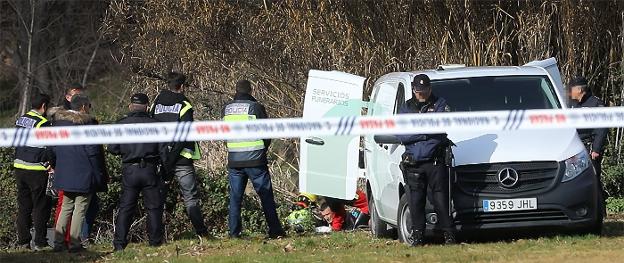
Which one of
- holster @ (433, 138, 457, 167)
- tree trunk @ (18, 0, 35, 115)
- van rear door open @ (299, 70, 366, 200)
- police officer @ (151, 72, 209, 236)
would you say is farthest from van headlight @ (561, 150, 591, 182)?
tree trunk @ (18, 0, 35, 115)

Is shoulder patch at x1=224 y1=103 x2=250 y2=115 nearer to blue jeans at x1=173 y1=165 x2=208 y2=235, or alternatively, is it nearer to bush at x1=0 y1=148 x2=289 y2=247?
blue jeans at x1=173 y1=165 x2=208 y2=235

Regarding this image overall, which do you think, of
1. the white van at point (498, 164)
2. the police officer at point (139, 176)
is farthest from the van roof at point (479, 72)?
the police officer at point (139, 176)

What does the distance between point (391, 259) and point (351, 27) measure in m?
7.42

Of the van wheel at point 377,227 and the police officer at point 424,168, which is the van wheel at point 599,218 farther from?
the van wheel at point 377,227

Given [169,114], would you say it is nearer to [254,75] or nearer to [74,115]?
[74,115]

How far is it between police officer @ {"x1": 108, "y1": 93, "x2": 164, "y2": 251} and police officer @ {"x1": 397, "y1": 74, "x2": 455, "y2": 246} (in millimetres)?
2687

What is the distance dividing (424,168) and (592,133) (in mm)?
2728

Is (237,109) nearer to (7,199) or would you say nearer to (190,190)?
(190,190)

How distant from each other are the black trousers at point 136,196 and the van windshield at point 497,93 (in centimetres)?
302

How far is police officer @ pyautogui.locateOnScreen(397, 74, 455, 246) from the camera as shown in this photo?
426 inches

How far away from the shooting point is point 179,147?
1258 cm

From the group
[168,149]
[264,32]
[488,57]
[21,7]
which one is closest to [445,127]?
[168,149]

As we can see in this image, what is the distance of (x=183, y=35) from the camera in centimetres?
1820

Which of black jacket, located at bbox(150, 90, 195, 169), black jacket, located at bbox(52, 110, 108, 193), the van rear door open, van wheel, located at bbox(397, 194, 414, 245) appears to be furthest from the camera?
the van rear door open
